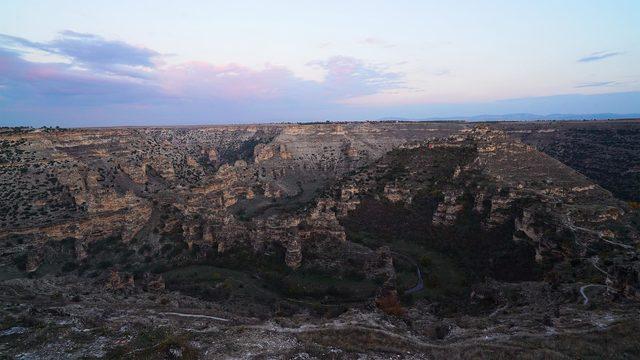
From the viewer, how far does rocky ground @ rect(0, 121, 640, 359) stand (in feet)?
80.4

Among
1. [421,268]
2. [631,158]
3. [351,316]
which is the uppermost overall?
[631,158]

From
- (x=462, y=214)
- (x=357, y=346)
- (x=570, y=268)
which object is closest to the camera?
(x=357, y=346)

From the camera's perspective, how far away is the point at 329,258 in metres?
47.5

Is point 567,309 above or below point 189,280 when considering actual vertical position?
above

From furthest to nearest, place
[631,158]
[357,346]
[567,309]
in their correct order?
[631,158] → [567,309] → [357,346]

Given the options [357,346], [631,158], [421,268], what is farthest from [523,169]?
[357,346]

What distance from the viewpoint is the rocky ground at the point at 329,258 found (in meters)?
24.5

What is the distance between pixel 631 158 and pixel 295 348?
85853 millimetres

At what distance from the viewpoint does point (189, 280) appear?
1789 inches

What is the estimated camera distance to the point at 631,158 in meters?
79.6

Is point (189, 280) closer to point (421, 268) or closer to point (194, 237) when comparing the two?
point (194, 237)

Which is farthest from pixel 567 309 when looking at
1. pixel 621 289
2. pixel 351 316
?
pixel 351 316

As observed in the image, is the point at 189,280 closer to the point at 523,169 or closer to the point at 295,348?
the point at 295,348

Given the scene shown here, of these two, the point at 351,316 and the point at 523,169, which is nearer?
the point at 351,316
